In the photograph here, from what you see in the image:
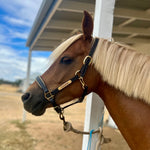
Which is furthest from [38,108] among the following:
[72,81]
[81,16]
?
[81,16]

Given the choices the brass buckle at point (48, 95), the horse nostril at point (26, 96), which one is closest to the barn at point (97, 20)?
the brass buckle at point (48, 95)

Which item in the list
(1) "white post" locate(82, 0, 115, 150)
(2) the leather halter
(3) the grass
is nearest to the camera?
(2) the leather halter

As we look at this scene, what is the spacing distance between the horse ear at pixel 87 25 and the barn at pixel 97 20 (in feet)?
1.15

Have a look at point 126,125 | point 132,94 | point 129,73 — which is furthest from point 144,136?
point 129,73

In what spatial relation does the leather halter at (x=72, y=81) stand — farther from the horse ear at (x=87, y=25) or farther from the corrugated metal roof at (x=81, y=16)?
the corrugated metal roof at (x=81, y=16)

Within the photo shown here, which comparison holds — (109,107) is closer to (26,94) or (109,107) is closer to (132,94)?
(132,94)

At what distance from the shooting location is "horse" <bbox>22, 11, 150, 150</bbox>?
107cm

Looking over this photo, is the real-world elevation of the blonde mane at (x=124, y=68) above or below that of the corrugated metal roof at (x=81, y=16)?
below

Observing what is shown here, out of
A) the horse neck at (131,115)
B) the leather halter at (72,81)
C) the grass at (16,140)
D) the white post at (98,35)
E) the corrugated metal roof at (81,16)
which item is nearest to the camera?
the horse neck at (131,115)

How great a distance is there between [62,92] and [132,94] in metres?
0.54

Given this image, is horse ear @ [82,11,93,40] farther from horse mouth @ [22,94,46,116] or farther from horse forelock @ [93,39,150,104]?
horse mouth @ [22,94,46,116]

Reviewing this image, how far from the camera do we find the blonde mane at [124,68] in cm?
105

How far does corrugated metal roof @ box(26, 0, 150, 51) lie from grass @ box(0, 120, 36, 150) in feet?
9.74

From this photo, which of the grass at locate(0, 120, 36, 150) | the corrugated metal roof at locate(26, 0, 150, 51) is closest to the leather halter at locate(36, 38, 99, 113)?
A: the corrugated metal roof at locate(26, 0, 150, 51)
